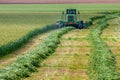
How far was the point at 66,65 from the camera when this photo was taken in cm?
2177

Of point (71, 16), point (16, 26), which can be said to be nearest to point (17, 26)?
point (16, 26)

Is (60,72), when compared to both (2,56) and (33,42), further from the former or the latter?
(33,42)

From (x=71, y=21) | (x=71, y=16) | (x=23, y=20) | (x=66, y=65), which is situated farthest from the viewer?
(x=23, y=20)

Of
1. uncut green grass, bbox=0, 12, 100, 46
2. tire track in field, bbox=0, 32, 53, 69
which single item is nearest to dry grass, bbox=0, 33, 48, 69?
tire track in field, bbox=0, 32, 53, 69

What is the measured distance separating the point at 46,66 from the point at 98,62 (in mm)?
2930

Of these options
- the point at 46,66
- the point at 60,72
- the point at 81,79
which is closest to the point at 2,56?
the point at 46,66

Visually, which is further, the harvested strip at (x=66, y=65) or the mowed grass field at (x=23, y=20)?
the mowed grass field at (x=23, y=20)

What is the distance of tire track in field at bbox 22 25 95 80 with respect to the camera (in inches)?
733

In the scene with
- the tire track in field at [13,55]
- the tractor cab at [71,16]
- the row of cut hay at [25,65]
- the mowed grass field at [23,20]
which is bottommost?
the mowed grass field at [23,20]

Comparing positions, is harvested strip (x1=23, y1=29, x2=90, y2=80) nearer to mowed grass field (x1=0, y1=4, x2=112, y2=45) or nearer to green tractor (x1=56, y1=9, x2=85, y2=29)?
mowed grass field (x1=0, y1=4, x2=112, y2=45)

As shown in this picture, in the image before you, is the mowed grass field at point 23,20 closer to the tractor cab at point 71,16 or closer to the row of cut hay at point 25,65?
the tractor cab at point 71,16

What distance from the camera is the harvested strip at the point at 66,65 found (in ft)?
61.1

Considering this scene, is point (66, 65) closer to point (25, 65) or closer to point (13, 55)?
point (25, 65)

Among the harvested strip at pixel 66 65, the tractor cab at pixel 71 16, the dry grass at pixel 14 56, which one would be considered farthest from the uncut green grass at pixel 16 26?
the harvested strip at pixel 66 65
